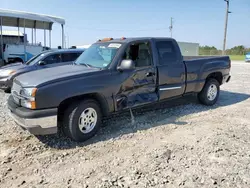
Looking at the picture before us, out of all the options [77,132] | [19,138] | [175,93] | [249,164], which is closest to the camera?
[249,164]

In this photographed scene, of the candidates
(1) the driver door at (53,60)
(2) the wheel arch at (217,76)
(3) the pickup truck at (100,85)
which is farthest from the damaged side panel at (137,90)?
(1) the driver door at (53,60)

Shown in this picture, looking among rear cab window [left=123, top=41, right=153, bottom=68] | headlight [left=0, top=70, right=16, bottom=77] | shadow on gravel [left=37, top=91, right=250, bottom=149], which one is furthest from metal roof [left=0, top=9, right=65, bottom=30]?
shadow on gravel [left=37, top=91, right=250, bottom=149]

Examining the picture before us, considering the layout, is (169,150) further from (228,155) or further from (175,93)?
(175,93)

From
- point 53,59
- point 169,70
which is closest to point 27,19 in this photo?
point 53,59

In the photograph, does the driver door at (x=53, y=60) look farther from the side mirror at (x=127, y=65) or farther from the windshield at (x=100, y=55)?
the side mirror at (x=127, y=65)

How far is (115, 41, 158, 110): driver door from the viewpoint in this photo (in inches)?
178

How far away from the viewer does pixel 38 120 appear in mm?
3602

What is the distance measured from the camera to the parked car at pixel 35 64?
26.4ft

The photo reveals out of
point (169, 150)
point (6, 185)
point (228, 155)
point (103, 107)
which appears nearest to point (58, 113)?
point (103, 107)

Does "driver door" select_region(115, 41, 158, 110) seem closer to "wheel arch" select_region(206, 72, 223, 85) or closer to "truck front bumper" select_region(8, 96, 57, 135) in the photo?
"truck front bumper" select_region(8, 96, 57, 135)

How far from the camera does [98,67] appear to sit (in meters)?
4.46

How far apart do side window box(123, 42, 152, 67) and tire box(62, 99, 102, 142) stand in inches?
54.4

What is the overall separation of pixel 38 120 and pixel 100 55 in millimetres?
1970

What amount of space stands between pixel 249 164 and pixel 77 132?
277cm
